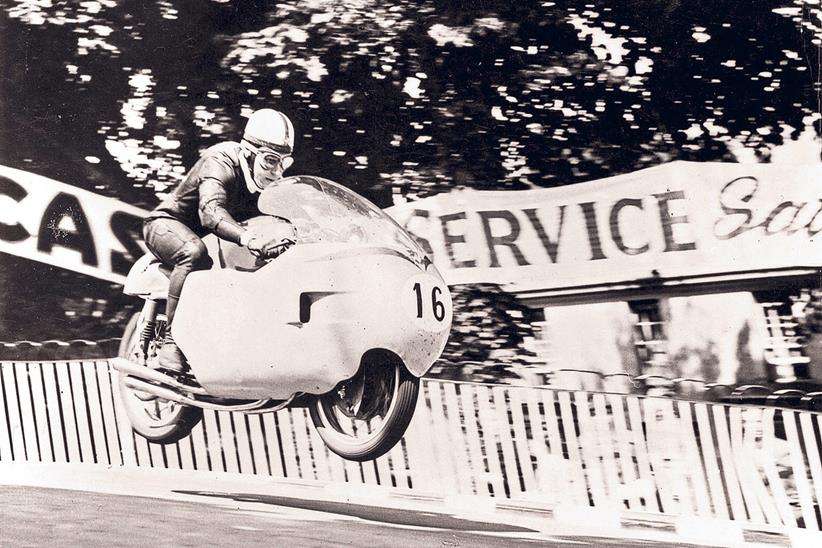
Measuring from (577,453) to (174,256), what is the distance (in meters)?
2.53

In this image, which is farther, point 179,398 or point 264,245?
point 179,398

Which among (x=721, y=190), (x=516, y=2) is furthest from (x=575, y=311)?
(x=516, y=2)

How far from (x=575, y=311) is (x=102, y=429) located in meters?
2.86

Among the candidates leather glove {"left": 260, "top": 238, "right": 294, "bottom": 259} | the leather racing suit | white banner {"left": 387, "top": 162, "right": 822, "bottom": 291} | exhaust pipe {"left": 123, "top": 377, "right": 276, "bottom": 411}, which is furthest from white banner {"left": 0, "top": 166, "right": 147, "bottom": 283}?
white banner {"left": 387, "top": 162, "right": 822, "bottom": 291}

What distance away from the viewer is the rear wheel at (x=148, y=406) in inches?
209

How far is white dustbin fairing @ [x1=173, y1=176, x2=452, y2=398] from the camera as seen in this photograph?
4.90m

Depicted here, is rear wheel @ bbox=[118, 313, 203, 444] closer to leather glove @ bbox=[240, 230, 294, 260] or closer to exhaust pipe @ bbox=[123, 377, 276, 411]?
exhaust pipe @ bbox=[123, 377, 276, 411]

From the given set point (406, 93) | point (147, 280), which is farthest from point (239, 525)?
point (406, 93)

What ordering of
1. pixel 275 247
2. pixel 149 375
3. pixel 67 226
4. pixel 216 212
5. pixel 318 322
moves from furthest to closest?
pixel 67 226, pixel 149 375, pixel 216 212, pixel 275 247, pixel 318 322

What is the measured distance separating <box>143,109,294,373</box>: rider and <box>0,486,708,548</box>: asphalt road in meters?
0.82

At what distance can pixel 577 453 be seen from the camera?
16.4ft

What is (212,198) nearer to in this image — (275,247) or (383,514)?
(275,247)

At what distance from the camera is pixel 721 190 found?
16.6 feet

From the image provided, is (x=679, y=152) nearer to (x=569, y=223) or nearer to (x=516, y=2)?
(x=569, y=223)
